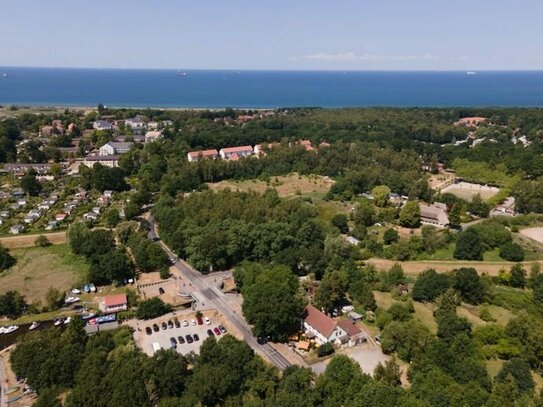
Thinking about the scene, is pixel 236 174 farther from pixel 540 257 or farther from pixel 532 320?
pixel 532 320

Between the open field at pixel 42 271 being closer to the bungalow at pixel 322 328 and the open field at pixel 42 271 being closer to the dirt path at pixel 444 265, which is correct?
the bungalow at pixel 322 328

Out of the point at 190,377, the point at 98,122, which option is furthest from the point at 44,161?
the point at 190,377

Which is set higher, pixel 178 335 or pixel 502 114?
pixel 502 114

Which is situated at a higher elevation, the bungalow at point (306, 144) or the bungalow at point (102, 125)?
the bungalow at point (102, 125)

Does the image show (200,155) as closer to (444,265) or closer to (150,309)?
(150,309)

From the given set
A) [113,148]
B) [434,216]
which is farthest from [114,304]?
[113,148]

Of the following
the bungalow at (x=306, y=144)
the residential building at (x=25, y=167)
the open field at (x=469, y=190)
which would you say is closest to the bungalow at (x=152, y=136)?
the residential building at (x=25, y=167)
